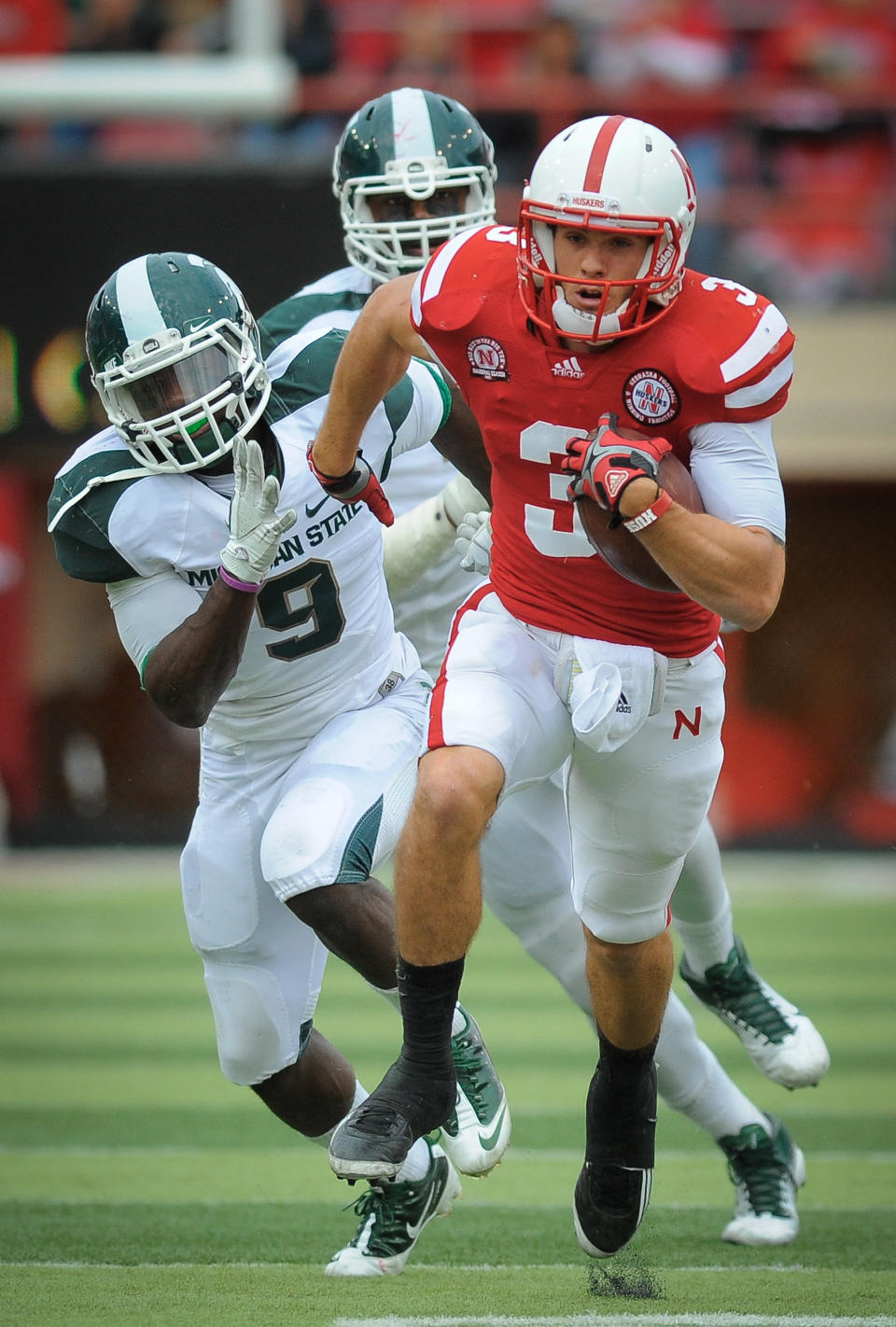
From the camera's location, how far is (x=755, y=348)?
3.20 meters

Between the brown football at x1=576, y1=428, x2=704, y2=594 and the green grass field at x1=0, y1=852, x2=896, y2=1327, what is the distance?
53.2 inches

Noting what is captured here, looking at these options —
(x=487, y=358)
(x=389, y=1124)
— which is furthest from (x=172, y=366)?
(x=389, y=1124)

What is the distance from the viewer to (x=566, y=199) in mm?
3264

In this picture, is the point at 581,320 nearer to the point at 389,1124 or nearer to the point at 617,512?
the point at 617,512

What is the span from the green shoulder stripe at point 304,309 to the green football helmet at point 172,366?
804 mm

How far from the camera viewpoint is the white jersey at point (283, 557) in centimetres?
378

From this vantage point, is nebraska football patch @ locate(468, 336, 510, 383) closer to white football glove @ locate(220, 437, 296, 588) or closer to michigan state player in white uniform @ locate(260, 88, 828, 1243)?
white football glove @ locate(220, 437, 296, 588)

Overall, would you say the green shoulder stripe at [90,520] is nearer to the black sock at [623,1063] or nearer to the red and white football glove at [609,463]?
the red and white football glove at [609,463]

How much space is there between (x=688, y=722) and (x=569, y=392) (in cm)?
68

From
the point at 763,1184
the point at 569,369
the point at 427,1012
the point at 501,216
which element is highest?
the point at 569,369

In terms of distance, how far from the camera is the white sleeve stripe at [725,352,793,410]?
3188 millimetres

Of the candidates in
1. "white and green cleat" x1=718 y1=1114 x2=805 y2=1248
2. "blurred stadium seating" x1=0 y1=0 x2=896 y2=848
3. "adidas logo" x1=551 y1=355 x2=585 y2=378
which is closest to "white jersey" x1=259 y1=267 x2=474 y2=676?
"adidas logo" x1=551 y1=355 x2=585 y2=378

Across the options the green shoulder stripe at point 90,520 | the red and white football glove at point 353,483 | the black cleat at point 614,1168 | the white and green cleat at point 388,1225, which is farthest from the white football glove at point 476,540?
the white and green cleat at point 388,1225

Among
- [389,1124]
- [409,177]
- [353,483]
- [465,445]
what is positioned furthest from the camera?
[409,177]
